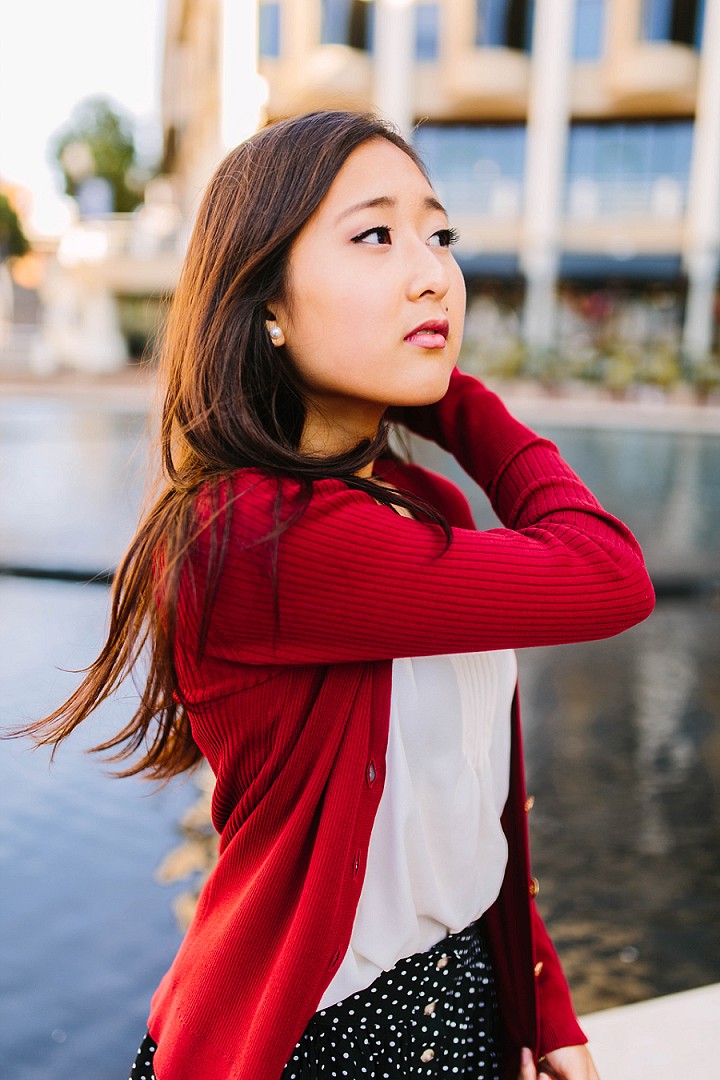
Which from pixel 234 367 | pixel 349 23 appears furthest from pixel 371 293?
pixel 349 23

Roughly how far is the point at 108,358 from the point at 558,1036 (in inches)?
1147

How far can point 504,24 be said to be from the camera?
1098 inches

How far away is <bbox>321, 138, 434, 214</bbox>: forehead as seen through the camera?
3.65ft

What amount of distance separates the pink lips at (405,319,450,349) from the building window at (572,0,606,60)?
30376 millimetres

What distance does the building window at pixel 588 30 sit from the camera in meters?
27.5

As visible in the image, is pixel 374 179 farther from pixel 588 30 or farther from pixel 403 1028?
pixel 588 30

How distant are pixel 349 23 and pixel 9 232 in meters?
23.1

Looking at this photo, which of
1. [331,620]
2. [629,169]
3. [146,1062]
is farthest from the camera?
[629,169]

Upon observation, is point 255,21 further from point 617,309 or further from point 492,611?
point 492,611

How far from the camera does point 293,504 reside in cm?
100

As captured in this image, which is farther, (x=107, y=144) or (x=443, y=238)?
(x=107, y=144)

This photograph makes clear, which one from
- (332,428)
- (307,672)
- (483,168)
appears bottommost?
(307,672)

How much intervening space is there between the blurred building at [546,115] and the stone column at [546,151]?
0.04 meters

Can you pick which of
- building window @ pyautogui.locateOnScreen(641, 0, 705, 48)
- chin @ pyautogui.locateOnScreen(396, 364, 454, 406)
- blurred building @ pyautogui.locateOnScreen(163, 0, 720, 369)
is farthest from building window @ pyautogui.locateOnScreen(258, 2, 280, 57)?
chin @ pyautogui.locateOnScreen(396, 364, 454, 406)
